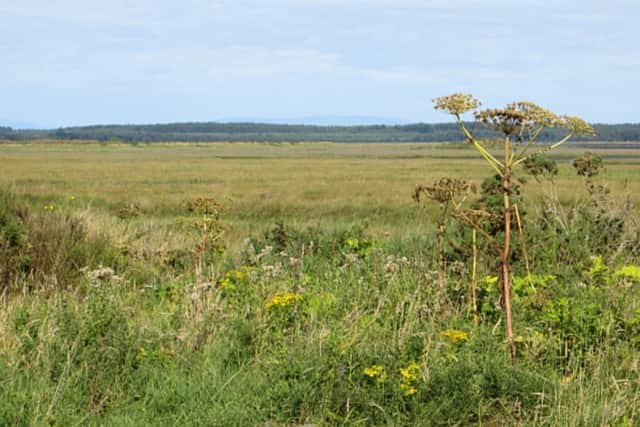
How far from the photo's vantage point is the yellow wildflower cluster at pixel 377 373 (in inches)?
188

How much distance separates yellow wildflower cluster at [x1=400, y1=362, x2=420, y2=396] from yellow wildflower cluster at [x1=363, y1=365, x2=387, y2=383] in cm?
11

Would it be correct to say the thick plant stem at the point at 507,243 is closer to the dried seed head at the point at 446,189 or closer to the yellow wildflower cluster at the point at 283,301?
the dried seed head at the point at 446,189

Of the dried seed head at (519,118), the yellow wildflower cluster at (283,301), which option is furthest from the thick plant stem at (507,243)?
the yellow wildflower cluster at (283,301)

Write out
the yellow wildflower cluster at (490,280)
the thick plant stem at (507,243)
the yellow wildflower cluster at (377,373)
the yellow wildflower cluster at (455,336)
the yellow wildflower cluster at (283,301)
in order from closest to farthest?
1. the thick plant stem at (507,243)
2. the yellow wildflower cluster at (377,373)
3. the yellow wildflower cluster at (455,336)
4. the yellow wildflower cluster at (283,301)
5. the yellow wildflower cluster at (490,280)

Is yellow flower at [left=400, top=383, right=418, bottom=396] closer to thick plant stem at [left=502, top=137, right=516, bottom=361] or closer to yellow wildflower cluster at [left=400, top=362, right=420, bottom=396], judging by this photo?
yellow wildflower cluster at [left=400, top=362, right=420, bottom=396]

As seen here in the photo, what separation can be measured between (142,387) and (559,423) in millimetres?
2401

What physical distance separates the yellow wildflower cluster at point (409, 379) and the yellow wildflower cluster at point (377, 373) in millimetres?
107

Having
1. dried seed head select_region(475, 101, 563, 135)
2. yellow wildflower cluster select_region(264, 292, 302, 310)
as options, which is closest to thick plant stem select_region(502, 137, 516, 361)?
dried seed head select_region(475, 101, 563, 135)

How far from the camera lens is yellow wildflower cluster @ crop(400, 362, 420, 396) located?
4.69m

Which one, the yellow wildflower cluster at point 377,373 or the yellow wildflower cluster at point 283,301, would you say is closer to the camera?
the yellow wildflower cluster at point 377,373

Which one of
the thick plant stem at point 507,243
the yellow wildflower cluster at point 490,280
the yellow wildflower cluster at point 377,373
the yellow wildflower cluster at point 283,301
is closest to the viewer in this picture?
the thick plant stem at point 507,243

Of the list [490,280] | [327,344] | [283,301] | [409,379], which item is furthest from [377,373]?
[490,280]

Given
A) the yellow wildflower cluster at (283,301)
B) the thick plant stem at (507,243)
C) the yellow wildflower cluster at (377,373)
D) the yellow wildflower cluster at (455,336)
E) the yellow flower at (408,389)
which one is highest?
the thick plant stem at (507,243)

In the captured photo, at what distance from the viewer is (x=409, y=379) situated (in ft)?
15.6
